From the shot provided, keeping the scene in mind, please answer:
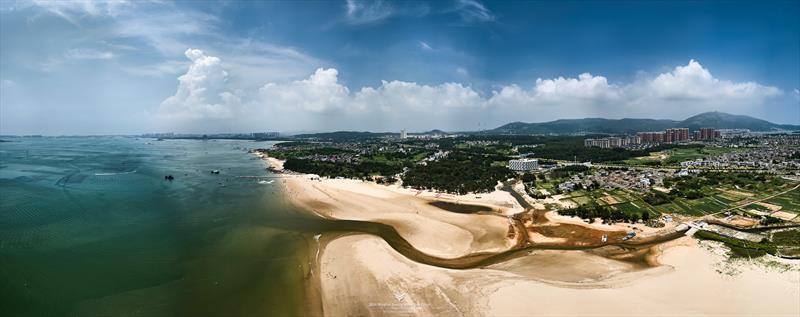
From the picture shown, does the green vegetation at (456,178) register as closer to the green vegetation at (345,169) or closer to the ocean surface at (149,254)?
the green vegetation at (345,169)

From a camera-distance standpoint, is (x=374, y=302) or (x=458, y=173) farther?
(x=458, y=173)

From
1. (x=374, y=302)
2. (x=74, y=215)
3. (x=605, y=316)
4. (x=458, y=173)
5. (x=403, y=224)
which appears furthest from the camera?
(x=458, y=173)

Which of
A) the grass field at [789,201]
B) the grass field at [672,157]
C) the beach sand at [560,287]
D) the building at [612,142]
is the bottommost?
the beach sand at [560,287]

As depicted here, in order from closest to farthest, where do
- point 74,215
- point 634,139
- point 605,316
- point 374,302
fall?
point 605,316, point 374,302, point 74,215, point 634,139

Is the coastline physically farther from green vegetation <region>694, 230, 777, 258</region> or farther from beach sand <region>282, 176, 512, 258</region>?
green vegetation <region>694, 230, 777, 258</region>

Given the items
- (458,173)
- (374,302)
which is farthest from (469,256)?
(458,173)

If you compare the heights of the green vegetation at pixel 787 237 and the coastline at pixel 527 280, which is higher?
the green vegetation at pixel 787 237

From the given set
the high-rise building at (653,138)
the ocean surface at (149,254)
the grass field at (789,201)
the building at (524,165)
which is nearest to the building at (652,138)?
the high-rise building at (653,138)

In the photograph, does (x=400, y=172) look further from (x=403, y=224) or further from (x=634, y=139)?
(x=634, y=139)

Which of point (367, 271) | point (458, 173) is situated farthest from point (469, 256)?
point (458, 173)
